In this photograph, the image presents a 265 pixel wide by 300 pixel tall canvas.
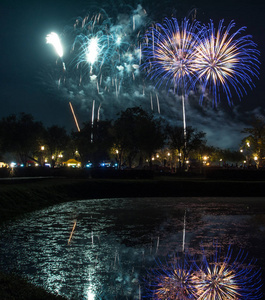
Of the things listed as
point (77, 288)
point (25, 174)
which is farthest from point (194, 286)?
point (25, 174)

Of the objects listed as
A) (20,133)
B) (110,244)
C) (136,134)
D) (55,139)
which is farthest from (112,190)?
(55,139)

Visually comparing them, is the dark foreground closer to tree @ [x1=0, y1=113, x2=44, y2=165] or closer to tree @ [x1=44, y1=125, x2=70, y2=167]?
tree @ [x1=0, y1=113, x2=44, y2=165]

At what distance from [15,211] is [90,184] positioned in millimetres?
12452

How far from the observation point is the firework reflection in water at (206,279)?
682 centimetres

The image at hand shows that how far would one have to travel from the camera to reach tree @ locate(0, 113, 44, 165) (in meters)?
64.5

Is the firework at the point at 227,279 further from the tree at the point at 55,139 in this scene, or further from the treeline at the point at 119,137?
the tree at the point at 55,139

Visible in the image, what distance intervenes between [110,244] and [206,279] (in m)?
3.95

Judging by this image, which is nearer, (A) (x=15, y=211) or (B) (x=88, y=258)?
(B) (x=88, y=258)

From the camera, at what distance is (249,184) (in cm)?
3153

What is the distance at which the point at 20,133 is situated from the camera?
2569 inches

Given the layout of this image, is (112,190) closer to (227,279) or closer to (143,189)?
(143,189)

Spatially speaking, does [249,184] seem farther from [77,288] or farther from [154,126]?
[154,126]

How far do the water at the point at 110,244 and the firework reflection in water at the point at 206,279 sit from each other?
0.31 m

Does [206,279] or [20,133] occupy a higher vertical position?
[20,133]
